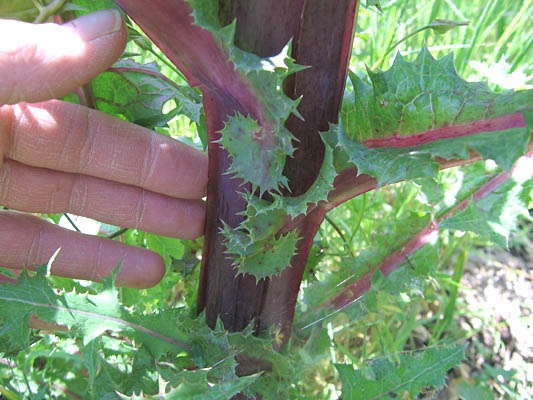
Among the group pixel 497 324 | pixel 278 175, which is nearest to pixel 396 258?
pixel 278 175

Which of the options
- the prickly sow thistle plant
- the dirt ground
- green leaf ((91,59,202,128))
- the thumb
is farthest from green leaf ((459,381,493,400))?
the thumb

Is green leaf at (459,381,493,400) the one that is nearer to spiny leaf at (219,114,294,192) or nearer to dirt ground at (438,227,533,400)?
dirt ground at (438,227,533,400)

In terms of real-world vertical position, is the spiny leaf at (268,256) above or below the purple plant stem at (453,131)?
below

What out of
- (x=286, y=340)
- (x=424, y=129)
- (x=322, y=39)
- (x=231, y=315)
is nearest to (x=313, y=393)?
(x=286, y=340)

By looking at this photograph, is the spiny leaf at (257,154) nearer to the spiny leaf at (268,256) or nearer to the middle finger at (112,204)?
the spiny leaf at (268,256)

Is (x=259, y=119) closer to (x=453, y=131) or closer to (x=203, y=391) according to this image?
(x=453, y=131)

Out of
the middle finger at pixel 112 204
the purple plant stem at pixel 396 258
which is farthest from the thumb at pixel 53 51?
the purple plant stem at pixel 396 258
